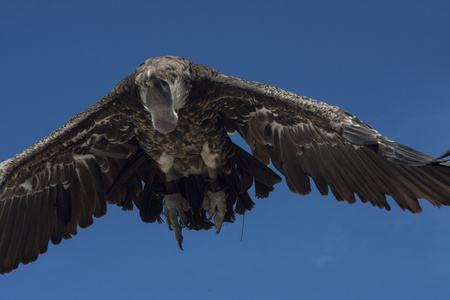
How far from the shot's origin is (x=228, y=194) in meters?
10.3

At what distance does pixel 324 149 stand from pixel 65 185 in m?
3.58

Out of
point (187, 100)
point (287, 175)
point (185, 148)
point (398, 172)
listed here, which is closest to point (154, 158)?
point (185, 148)

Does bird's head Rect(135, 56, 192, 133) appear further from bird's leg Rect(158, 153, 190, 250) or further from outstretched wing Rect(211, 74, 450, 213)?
bird's leg Rect(158, 153, 190, 250)

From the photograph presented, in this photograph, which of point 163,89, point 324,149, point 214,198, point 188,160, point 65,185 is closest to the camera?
point 163,89

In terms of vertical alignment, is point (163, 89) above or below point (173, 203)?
above

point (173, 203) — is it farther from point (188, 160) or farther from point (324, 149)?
point (324, 149)

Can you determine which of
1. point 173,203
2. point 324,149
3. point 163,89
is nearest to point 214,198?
point 173,203

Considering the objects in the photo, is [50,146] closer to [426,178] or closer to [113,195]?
[113,195]

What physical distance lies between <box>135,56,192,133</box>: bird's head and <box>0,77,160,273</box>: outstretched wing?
0.85m

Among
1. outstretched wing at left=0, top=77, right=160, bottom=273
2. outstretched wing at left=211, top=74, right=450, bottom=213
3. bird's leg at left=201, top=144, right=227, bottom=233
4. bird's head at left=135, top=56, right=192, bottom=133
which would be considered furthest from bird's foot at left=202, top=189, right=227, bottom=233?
bird's head at left=135, top=56, right=192, bottom=133

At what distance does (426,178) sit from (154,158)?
350 cm

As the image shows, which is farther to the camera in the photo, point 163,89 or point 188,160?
point 188,160

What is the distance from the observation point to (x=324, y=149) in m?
9.37

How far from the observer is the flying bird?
883 cm
